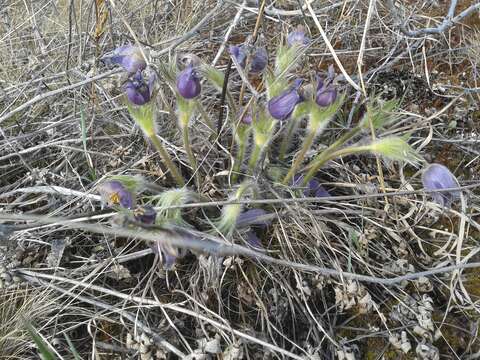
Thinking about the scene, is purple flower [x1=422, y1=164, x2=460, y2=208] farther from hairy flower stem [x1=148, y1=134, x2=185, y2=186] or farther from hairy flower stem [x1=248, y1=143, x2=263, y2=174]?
hairy flower stem [x1=148, y1=134, x2=185, y2=186]

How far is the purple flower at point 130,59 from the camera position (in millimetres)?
1240

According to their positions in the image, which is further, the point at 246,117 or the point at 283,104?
the point at 246,117

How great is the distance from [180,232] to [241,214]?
1.05ft

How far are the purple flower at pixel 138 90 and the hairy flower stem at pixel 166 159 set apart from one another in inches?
3.9

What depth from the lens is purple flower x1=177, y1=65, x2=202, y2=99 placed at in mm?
1103

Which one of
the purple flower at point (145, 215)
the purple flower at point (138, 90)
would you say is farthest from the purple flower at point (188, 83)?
the purple flower at point (145, 215)

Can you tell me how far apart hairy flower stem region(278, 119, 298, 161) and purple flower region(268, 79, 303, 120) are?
0.54 feet

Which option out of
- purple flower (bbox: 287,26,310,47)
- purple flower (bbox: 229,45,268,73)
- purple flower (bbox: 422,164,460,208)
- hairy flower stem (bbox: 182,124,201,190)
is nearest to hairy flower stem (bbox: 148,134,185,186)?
hairy flower stem (bbox: 182,124,201,190)

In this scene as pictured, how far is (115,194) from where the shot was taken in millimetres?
1119

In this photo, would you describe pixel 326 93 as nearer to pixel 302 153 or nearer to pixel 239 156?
pixel 302 153

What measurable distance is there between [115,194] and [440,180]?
0.66 m

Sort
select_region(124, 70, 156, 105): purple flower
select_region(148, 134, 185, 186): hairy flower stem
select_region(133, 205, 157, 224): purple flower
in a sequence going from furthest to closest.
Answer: select_region(148, 134, 185, 186): hairy flower stem < select_region(124, 70, 156, 105): purple flower < select_region(133, 205, 157, 224): purple flower

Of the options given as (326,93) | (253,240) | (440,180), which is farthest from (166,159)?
(440,180)

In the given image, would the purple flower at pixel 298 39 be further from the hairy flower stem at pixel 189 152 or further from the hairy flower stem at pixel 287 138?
the hairy flower stem at pixel 189 152
